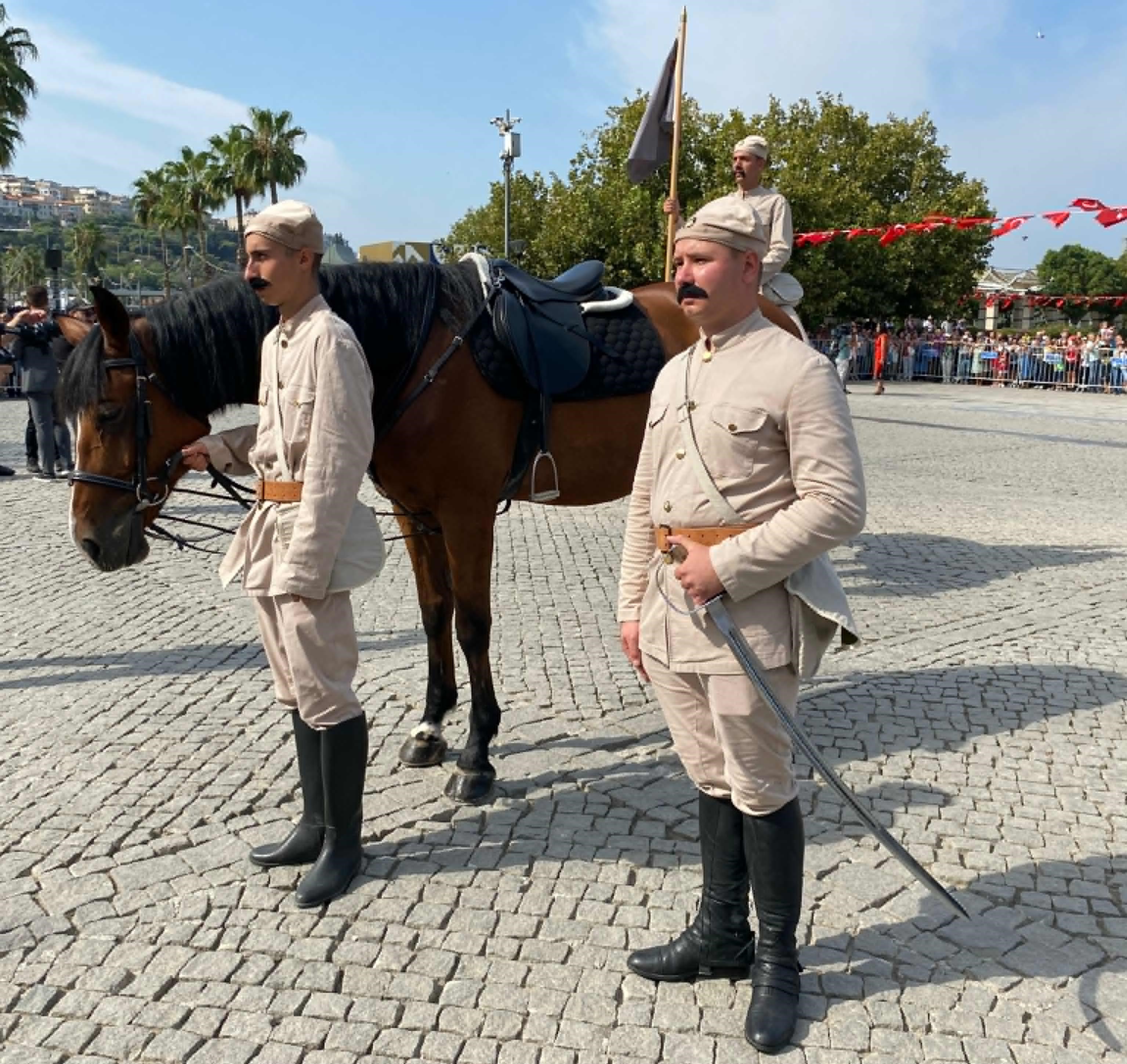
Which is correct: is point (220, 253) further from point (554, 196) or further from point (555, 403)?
point (555, 403)

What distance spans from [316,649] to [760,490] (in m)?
1.38

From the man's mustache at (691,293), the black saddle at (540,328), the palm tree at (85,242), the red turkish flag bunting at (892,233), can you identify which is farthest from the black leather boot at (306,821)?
the palm tree at (85,242)

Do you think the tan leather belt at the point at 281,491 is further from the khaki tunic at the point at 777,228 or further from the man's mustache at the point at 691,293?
the khaki tunic at the point at 777,228

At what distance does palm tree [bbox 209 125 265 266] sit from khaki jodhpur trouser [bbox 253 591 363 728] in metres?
51.8

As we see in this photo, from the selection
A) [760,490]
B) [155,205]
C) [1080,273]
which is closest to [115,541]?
[760,490]

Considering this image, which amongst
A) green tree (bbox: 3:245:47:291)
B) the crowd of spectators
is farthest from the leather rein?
green tree (bbox: 3:245:47:291)

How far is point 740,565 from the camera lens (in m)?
2.34

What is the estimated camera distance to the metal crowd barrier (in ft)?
95.1

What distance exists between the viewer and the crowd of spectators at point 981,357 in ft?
95.5

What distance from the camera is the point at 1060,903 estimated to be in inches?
126

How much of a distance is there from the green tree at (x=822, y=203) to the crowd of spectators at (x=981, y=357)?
1447mm

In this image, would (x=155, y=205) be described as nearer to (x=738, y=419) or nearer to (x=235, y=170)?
(x=235, y=170)

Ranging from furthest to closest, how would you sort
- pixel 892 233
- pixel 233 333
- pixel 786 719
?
pixel 892 233
pixel 233 333
pixel 786 719

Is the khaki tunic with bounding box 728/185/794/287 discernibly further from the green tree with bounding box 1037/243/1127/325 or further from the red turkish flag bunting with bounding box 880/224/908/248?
the green tree with bounding box 1037/243/1127/325
